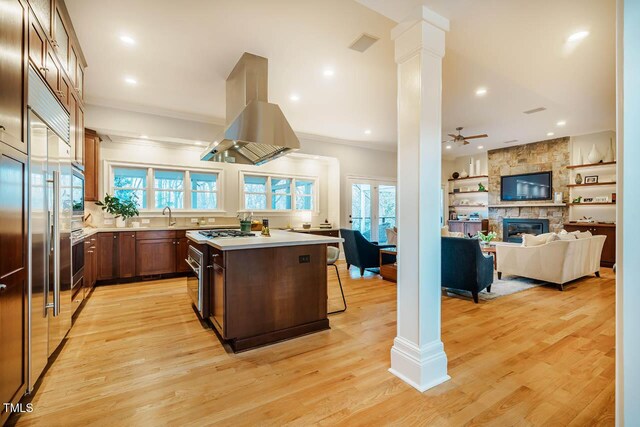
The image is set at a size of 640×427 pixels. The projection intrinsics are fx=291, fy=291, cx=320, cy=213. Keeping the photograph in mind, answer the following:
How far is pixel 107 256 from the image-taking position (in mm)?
4621

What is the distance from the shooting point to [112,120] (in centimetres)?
452

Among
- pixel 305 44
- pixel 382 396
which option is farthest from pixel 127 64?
pixel 382 396

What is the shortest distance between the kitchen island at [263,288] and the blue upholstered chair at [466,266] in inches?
79.0

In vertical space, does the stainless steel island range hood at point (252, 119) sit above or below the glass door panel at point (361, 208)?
above

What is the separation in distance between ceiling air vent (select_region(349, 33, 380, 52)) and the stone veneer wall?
6.52 meters

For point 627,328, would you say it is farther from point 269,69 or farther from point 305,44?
point 269,69

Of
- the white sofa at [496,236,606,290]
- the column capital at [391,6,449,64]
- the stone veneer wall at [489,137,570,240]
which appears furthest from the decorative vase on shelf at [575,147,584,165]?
the column capital at [391,6,449,64]

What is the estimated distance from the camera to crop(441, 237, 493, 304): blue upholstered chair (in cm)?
370

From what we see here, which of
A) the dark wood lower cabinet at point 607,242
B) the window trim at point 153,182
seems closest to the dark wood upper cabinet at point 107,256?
the window trim at point 153,182

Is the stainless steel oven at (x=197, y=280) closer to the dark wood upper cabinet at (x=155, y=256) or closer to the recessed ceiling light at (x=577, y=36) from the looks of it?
the dark wood upper cabinet at (x=155, y=256)

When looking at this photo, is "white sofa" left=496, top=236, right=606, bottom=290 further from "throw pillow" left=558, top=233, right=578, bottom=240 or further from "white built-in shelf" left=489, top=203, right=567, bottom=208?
"white built-in shelf" left=489, top=203, right=567, bottom=208

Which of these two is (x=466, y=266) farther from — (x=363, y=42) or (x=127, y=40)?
(x=127, y=40)

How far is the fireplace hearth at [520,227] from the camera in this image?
23.5 feet

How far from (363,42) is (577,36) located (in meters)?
2.01
